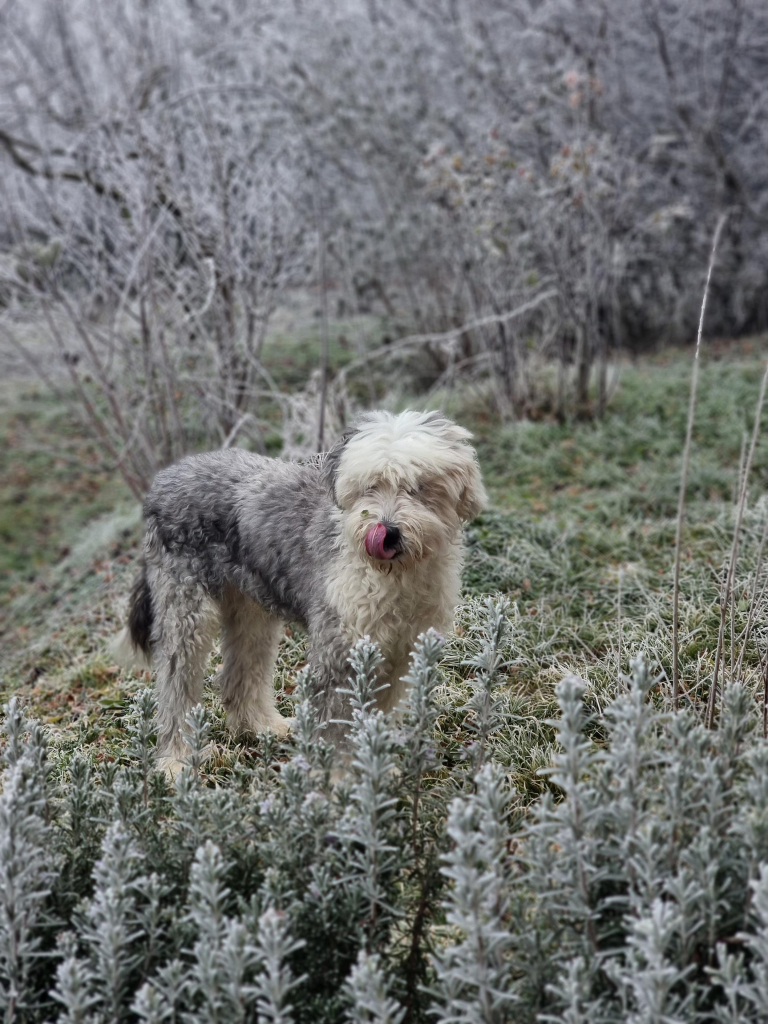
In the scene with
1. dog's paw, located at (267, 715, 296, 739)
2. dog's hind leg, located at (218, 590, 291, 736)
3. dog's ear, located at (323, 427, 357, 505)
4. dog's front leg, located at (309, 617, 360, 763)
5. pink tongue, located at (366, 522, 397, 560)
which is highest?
dog's ear, located at (323, 427, 357, 505)

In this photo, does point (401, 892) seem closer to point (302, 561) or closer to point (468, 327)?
point (302, 561)

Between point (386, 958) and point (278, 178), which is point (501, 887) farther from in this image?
point (278, 178)

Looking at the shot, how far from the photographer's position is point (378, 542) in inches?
109

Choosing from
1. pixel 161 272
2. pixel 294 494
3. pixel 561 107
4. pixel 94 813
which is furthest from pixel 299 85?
pixel 94 813

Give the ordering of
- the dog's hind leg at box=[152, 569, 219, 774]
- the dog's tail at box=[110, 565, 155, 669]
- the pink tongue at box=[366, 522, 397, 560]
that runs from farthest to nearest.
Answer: the dog's tail at box=[110, 565, 155, 669] < the dog's hind leg at box=[152, 569, 219, 774] < the pink tongue at box=[366, 522, 397, 560]

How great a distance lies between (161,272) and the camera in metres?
6.62

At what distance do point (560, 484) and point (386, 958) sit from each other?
5452 mm

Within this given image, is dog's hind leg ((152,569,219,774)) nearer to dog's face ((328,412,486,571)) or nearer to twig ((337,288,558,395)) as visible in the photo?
dog's face ((328,412,486,571))

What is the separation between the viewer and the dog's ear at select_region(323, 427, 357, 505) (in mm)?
3064

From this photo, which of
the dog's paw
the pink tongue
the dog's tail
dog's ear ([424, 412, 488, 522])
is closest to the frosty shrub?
the pink tongue

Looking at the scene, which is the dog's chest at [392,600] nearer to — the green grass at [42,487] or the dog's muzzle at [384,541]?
the dog's muzzle at [384,541]

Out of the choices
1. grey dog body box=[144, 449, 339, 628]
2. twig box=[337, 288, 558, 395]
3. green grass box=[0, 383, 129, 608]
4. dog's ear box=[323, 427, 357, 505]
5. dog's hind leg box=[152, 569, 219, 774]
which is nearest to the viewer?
dog's ear box=[323, 427, 357, 505]

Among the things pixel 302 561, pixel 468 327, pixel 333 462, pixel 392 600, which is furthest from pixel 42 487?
pixel 392 600

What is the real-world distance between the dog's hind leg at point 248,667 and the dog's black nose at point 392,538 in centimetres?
127
